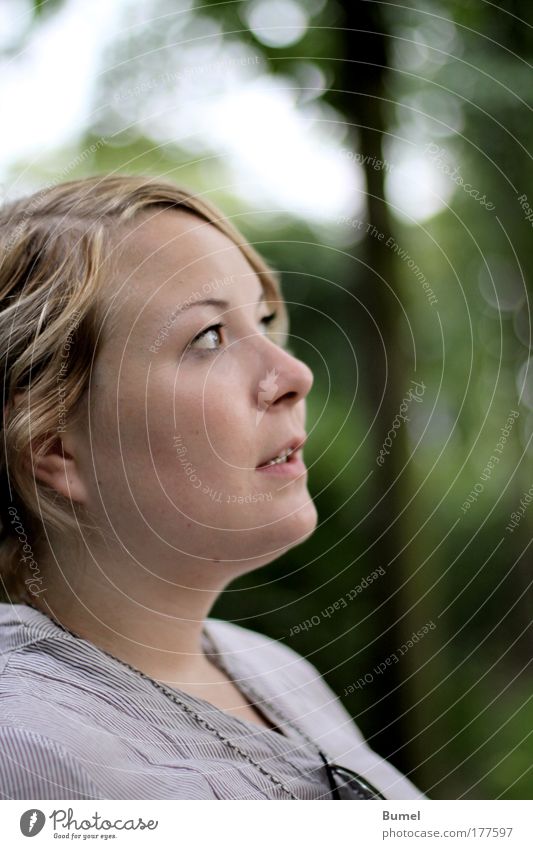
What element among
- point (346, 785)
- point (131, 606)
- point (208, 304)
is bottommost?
point (346, 785)

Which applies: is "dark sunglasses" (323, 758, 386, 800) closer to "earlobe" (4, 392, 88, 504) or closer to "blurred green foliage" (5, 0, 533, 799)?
"earlobe" (4, 392, 88, 504)

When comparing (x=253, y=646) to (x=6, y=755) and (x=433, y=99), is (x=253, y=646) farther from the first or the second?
(x=433, y=99)

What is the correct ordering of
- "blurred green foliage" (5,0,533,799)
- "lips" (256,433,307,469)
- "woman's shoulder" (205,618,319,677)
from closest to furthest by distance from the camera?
"lips" (256,433,307,469) → "woman's shoulder" (205,618,319,677) → "blurred green foliage" (5,0,533,799)

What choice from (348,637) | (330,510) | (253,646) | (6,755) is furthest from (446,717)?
(6,755)

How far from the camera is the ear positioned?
19.5 inches

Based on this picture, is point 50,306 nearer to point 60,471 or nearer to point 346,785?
point 60,471

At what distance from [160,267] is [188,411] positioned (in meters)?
0.10

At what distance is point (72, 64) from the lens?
0.71 metres

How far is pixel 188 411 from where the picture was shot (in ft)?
1.61

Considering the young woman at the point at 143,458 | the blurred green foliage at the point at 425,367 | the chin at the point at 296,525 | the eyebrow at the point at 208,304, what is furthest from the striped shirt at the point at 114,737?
the blurred green foliage at the point at 425,367

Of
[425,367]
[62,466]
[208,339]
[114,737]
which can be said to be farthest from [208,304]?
[425,367]

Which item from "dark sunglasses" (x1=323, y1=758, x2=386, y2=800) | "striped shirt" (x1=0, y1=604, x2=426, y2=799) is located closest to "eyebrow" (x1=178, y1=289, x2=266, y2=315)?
"striped shirt" (x1=0, y1=604, x2=426, y2=799)
